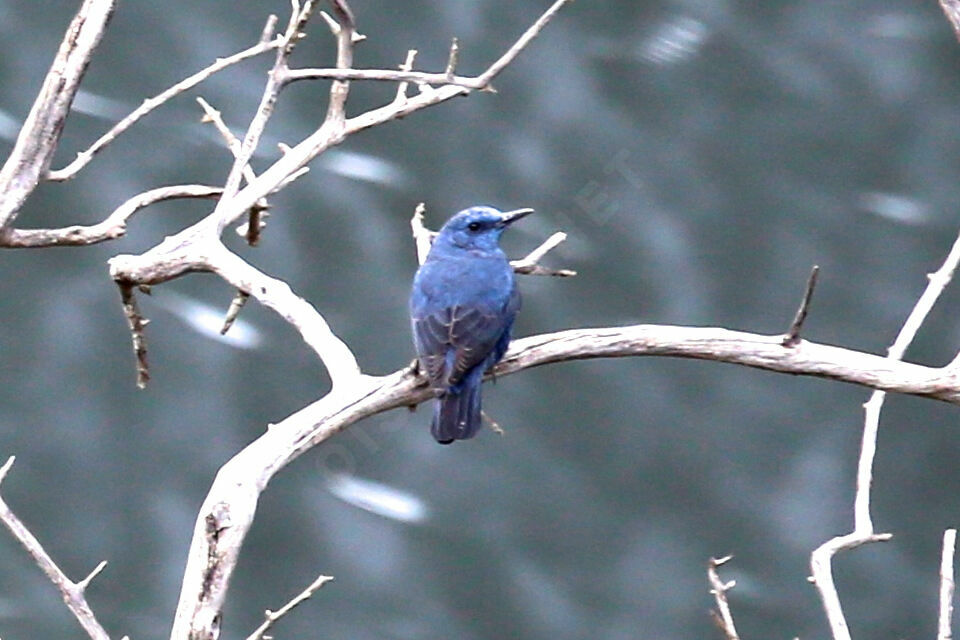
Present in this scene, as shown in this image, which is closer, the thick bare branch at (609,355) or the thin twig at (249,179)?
the thick bare branch at (609,355)

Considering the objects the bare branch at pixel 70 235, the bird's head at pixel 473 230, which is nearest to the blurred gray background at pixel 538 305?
the bird's head at pixel 473 230

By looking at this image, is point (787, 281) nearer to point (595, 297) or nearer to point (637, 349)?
point (595, 297)

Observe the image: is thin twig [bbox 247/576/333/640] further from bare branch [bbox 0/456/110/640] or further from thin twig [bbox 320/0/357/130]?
thin twig [bbox 320/0/357/130]

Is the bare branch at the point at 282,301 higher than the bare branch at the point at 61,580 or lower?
Result: higher

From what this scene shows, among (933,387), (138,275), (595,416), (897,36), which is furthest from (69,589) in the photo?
(897,36)

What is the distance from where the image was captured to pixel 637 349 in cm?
286

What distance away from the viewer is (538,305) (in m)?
5.46

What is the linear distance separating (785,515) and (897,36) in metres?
1.72

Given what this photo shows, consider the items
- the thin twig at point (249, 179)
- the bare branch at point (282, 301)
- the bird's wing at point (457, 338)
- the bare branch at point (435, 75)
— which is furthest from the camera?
the bird's wing at point (457, 338)

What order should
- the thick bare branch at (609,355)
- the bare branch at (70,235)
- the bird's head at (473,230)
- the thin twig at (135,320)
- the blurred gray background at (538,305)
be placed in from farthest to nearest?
the blurred gray background at (538,305) → the bird's head at (473,230) → the bare branch at (70,235) → the thin twig at (135,320) → the thick bare branch at (609,355)

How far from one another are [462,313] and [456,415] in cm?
28

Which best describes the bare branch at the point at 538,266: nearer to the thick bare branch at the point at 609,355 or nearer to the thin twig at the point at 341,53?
the thick bare branch at the point at 609,355

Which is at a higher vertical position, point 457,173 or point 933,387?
point 457,173

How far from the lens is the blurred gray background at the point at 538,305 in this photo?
17.5ft
